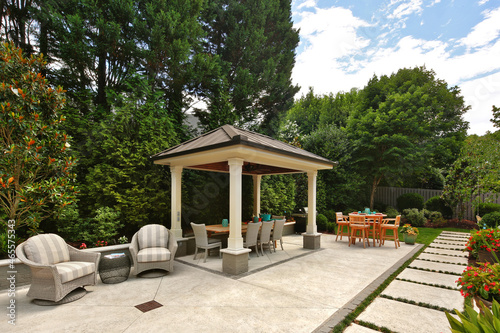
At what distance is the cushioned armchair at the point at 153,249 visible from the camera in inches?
193

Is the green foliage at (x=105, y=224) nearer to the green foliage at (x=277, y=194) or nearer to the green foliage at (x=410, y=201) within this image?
the green foliage at (x=277, y=194)

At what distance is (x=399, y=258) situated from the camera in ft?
21.4

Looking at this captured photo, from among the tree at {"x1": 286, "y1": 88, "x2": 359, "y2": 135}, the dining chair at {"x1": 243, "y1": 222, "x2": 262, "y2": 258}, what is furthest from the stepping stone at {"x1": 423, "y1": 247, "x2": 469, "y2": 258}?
the tree at {"x1": 286, "y1": 88, "x2": 359, "y2": 135}

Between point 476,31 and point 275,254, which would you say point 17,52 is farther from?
point 476,31

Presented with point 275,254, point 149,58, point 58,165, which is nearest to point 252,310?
point 275,254

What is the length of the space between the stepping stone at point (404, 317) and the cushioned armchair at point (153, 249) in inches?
141

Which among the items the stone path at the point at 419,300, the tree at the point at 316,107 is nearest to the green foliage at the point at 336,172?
the stone path at the point at 419,300

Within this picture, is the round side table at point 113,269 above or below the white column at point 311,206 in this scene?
below

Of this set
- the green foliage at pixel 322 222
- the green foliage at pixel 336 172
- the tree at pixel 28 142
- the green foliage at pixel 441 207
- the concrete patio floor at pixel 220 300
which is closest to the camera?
the concrete patio floor at pixel 220 300

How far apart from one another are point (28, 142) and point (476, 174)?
15.2m

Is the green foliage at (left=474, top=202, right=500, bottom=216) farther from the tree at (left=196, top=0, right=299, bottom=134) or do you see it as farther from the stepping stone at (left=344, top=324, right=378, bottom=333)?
the stepping stone at (left=344, top=324, right=378, bottom=333)

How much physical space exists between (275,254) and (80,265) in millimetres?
4568

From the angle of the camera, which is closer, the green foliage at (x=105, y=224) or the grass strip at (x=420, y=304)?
the grass strip at (x=420, y=304)

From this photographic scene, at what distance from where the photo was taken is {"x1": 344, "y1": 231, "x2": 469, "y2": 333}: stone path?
3.16 meters
